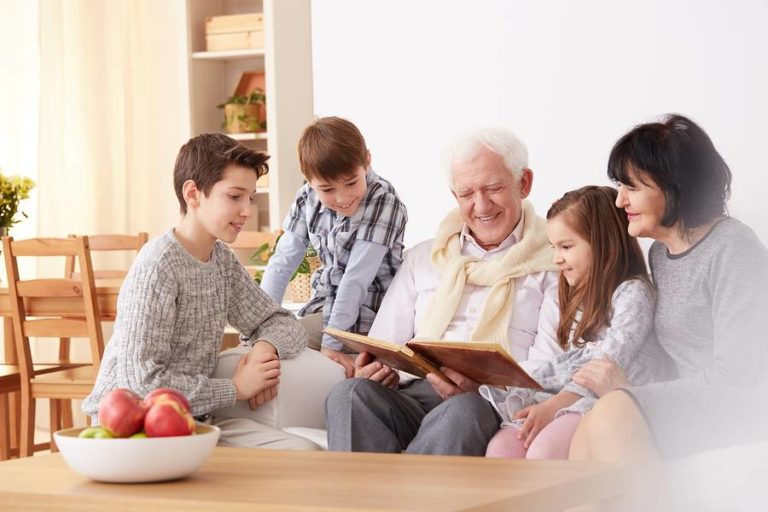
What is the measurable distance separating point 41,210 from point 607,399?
12.6ft

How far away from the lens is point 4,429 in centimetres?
397

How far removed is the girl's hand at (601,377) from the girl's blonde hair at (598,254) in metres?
0.15

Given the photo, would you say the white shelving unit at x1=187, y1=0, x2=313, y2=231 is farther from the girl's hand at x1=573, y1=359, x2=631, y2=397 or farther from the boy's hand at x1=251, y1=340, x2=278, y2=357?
the girl's hand at x1=573, y1=359, x2=631, y2=397

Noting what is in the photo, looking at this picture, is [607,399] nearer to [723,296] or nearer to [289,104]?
[723,296]

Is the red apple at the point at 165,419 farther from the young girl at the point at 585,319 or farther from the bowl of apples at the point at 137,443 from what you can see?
the young girl at the point at 585,319

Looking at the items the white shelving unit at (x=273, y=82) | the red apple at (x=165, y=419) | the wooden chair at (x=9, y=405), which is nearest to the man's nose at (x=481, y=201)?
the red apple at (x=165, y=419)

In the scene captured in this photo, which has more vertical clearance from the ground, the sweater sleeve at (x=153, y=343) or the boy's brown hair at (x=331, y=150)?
the boy's brown hair at (x=331, y=150)

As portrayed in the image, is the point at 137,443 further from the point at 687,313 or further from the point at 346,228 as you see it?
the point at 346,228

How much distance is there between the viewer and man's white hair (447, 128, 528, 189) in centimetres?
255

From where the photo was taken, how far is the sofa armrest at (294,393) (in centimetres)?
251

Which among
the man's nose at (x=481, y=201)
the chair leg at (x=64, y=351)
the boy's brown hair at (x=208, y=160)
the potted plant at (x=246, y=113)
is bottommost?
the chair leg at (x=64, y=351)

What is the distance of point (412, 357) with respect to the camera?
7.28 ft

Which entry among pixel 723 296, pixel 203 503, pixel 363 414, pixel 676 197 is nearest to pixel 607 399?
pixel 723 296

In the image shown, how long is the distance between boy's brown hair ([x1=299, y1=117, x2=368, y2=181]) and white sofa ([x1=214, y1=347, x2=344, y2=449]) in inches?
18.3
